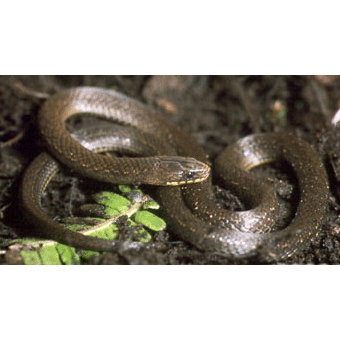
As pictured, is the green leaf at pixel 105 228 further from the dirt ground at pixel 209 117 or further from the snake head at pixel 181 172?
the snake head at pixel 181 172

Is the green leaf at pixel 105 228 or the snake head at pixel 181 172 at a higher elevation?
the snake head at pixel 181 172

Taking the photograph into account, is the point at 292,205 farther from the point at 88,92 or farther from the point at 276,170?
the point at 88,92

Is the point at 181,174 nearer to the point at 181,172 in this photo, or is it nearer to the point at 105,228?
the point at 181,172

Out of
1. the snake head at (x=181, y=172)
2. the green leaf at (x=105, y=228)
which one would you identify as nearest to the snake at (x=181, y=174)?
the snake head at (x=181, y=172)

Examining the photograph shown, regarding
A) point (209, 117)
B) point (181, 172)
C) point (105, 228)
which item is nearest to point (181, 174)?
point (181, 172)

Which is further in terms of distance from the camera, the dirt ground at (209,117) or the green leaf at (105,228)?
the dirt ground at (209,117)

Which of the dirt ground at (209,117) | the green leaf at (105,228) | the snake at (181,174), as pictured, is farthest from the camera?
the dirt ground at (209,117)

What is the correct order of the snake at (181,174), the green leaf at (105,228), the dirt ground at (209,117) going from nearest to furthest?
the green leaf at (105,228)
the snake at (181,174)
the dirt ground at (209,117)
